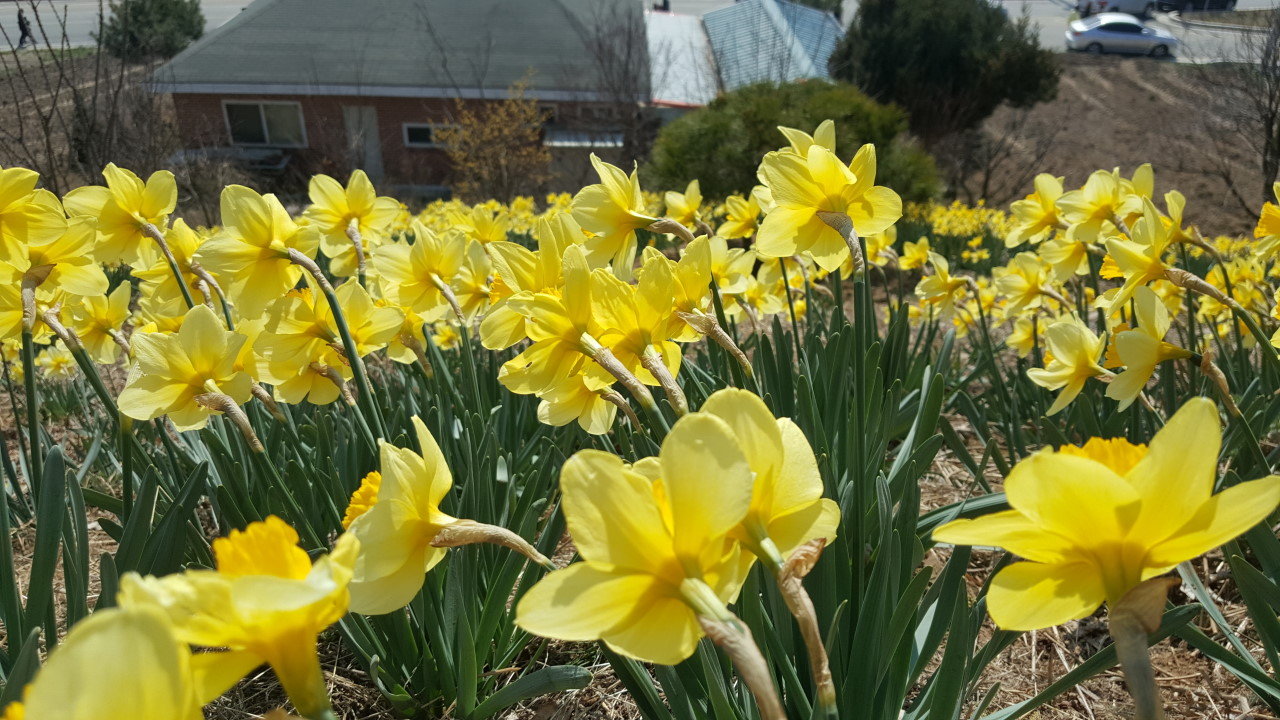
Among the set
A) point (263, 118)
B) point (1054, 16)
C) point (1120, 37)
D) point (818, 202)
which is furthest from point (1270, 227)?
point (1054, 16)

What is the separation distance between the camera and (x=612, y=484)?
21.5 inches

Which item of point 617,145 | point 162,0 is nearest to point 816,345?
point 617,145

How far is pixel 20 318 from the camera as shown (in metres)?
1.57

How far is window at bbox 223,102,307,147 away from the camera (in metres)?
21.0

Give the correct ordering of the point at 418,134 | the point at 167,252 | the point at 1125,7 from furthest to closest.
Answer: the point at 1125,7 → the point at 418,134 → the point at 167,252

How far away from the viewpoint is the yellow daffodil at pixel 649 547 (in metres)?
0.53

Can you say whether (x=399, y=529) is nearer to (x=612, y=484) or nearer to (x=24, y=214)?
(x=612, y=484)

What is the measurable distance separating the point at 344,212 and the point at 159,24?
2192 centimetres

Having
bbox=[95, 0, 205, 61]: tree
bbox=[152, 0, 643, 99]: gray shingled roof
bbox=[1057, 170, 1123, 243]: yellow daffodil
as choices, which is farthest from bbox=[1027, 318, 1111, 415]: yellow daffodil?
bbox=[152, 0, 643, 99]: gray shingled roof

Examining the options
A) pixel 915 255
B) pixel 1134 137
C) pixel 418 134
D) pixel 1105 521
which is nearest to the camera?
pixel 1105 521

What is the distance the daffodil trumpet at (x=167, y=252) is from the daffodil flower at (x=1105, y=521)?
5.69 ft

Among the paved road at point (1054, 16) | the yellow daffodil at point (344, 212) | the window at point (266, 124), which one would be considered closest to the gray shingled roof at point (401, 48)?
the window at point (266, 124)

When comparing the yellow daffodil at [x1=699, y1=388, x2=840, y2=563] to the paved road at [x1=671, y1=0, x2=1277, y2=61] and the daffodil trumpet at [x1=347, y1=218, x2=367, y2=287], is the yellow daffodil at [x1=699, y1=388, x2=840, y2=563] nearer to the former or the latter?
the daffodil trumpet at [x1=347, y1=218, x2=367, y2=287]

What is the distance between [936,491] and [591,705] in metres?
1.45
